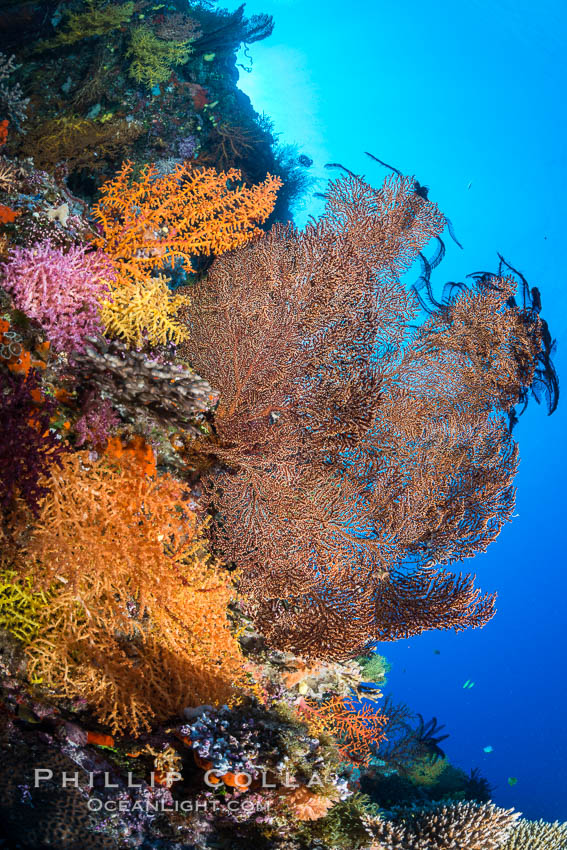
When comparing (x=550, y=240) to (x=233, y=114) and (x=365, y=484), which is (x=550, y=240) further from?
(x=365, y=484)

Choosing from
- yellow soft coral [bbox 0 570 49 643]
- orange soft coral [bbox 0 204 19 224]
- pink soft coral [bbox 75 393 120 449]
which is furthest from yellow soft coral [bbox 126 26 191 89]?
yellow soft coral [bbox 0 570 49 643]

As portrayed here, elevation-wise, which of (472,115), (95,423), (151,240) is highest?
(472,115)

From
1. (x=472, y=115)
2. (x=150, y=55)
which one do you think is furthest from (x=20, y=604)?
(x=472, y=115)

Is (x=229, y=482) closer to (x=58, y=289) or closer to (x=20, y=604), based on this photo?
(x=20, y=604)

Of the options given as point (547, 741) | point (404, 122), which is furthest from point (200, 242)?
point (547, 741)

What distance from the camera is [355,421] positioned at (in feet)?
12.2

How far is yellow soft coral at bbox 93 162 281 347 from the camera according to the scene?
10.6ft

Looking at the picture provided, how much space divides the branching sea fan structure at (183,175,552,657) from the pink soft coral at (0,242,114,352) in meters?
1.36

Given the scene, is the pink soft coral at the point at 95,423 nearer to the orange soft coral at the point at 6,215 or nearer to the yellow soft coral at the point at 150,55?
the orange soft coral at the point at 6,215

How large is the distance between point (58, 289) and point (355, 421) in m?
2.54

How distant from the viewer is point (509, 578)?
54.4 metres

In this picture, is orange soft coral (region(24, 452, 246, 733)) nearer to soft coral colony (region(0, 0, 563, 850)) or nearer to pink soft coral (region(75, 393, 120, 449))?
soft coral colony (region(0, 0, 563, 850))

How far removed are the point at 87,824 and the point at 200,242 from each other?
14.7 feet

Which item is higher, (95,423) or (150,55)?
(150,55)
